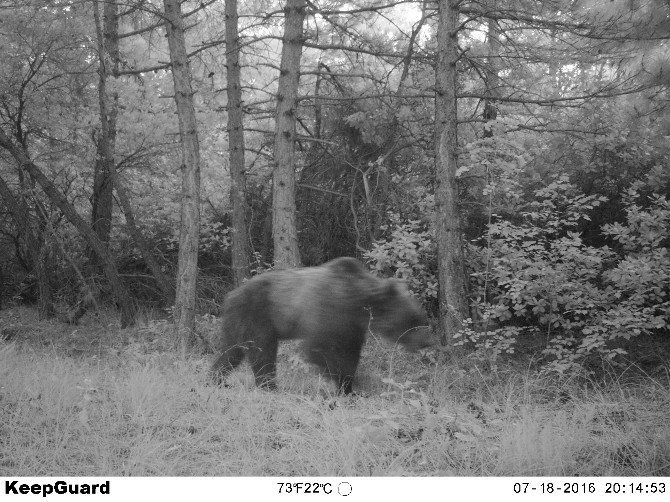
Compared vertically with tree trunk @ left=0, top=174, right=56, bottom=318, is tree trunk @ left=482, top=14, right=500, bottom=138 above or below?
above

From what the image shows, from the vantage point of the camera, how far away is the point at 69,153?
1214 centimetres

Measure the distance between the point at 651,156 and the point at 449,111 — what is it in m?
3.78

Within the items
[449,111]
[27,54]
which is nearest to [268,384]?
[449,111]

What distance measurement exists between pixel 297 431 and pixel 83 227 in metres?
7.97

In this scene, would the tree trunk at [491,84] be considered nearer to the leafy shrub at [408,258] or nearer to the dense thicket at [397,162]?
the dense thicket at [397,162]

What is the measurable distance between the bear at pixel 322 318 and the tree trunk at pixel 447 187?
87.7 inches

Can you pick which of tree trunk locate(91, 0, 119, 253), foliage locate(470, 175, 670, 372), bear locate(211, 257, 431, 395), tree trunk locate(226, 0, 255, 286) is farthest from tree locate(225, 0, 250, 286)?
bear locate(211, 257, 431, 395)

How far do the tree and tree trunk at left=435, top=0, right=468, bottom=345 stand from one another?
4082mm

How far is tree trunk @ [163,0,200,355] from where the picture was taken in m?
8.58

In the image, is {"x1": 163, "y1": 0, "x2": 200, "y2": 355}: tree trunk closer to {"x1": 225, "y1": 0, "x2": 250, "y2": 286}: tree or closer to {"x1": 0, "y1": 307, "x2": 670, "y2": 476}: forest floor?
{"x1": 225, "y1": 0, "x2": 250, "y2": 286}: tree

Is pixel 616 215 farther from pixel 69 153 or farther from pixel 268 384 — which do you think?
pixel 69 153
